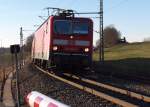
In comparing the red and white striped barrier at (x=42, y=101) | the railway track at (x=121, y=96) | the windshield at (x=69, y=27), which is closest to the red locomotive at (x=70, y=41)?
the windshield at (x=69, y=27)

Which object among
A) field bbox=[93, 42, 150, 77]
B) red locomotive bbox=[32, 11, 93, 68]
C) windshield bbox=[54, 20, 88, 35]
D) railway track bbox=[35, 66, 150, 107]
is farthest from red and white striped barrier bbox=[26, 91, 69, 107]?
field bbox=[93, 42, 150, 77]

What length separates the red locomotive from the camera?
25.9 metres

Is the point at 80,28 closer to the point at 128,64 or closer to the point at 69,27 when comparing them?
the point at 69,27

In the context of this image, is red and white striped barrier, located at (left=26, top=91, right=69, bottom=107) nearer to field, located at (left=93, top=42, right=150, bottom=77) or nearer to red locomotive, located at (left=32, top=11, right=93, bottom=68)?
red locomotive, located at (left=32, top=11, right=93, bottom=68)

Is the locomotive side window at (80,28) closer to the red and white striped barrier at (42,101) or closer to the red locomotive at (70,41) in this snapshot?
the red locomotive at (70,41)

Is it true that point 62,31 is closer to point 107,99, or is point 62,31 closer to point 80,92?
point 80,92

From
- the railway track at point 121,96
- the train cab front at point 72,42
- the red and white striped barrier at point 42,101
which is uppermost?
the train cab front at point 72,42

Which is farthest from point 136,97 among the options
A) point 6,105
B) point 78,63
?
point 78,63

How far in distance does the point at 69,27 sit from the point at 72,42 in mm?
829

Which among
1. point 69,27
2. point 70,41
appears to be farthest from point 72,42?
point 69,27

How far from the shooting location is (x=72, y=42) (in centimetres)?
2608

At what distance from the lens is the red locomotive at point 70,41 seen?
2594 cm

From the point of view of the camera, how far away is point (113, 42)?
121 m

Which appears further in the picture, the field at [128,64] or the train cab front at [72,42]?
the field at [128,64]
